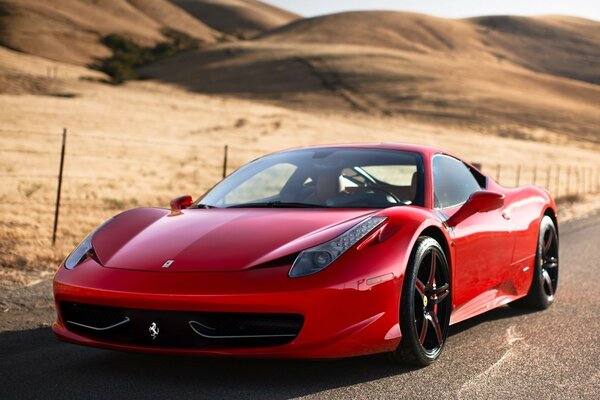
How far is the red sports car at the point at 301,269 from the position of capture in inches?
167

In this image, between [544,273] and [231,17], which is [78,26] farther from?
[544,273]

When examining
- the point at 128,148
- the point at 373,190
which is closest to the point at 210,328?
the point at 373,190

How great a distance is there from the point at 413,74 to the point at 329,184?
233 ft

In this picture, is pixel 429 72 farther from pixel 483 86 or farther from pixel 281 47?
pixel 281 47

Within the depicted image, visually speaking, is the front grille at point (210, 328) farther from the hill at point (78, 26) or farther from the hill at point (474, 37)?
the hill at point (474, 37)

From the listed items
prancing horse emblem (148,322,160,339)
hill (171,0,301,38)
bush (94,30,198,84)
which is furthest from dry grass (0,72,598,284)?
hill (171,0,301,38)

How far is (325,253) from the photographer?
441 centimetres

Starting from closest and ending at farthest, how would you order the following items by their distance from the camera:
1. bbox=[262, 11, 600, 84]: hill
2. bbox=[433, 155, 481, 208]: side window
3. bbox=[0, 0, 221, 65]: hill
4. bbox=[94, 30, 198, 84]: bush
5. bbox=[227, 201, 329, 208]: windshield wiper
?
1. bbox=[227, 201, 329, 208]: windshield wiper
2. bbox=[433, 155, 481, 208]: side window
3. bbox=[0, 0, 221, 65]: hill
4. bbox=[94, 30, 198, 84]: bush
5. bbox=[262, 11, 600, 84]: hill

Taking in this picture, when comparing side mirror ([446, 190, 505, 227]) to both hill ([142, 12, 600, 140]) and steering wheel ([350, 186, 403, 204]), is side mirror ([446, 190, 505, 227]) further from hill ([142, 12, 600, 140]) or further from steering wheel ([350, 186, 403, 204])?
hill ([142, 12, 600, 140])

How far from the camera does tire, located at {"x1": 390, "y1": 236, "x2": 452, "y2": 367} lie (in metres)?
4.63

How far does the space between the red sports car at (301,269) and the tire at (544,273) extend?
88cm

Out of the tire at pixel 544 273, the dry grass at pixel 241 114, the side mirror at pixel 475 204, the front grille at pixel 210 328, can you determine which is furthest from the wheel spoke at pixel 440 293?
the dry grass at pixel 241 114

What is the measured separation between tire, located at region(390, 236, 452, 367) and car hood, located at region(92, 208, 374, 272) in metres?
0.40

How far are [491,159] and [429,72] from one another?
1615 inches
